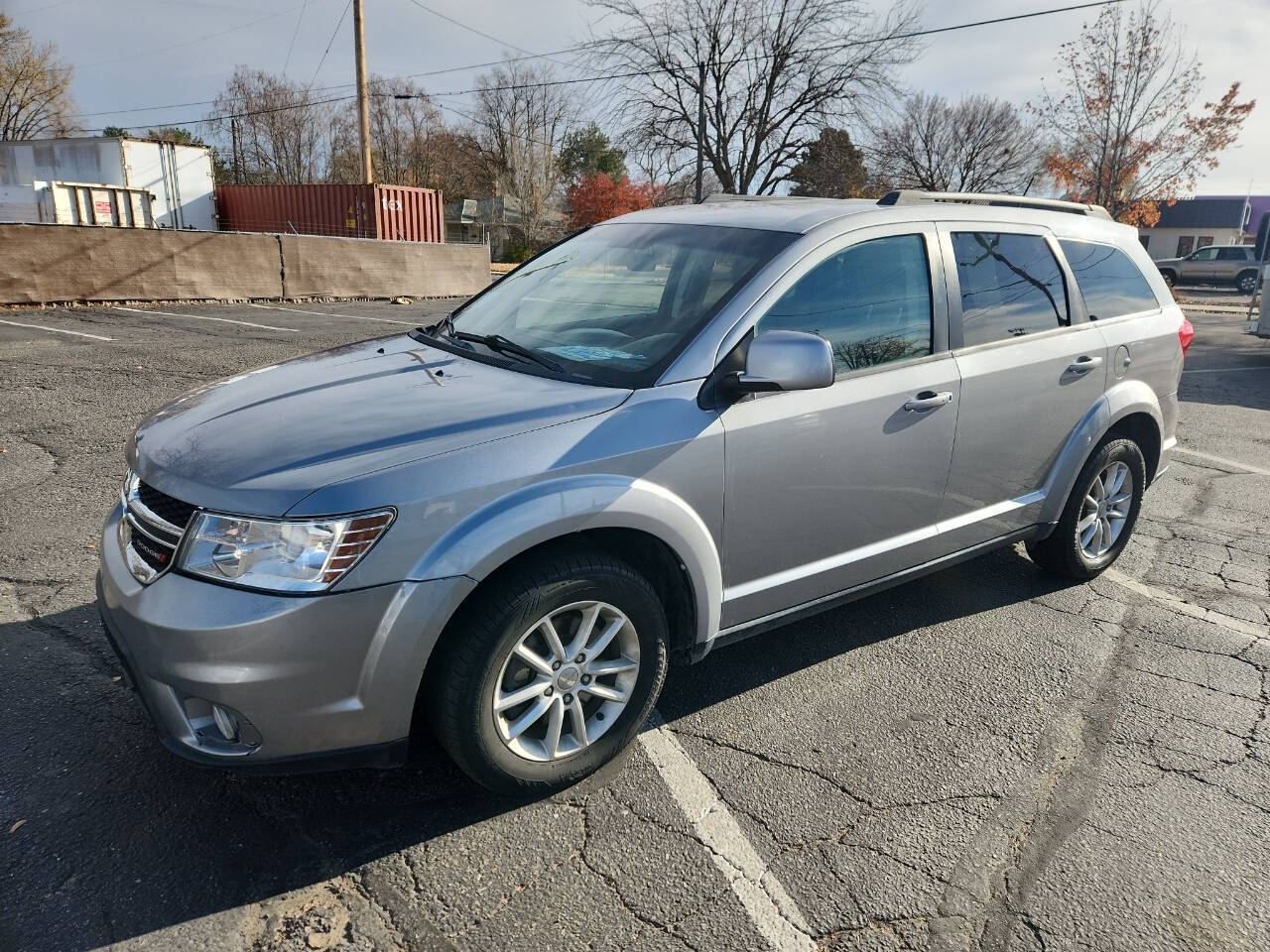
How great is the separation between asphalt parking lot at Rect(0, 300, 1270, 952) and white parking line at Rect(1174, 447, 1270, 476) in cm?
314

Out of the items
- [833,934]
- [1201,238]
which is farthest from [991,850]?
[1201,238]

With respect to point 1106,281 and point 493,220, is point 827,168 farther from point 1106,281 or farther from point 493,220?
point 1106,281

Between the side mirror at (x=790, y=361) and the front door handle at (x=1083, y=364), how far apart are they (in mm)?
1821

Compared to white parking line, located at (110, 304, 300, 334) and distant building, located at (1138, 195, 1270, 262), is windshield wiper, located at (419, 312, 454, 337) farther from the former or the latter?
distant building, located at (1138, 195, 1270, 262)

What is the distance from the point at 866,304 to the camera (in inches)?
128

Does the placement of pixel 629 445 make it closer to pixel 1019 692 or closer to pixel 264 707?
pixel 264 707

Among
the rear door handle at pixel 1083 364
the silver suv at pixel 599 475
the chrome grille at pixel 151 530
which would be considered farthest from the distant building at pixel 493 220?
the chrome grille at pixel 151 530

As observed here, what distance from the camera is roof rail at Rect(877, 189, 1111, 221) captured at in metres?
3.63

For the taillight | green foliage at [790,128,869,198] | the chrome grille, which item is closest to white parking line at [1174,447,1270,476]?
the taillight

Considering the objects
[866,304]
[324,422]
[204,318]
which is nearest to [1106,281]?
[866,304]

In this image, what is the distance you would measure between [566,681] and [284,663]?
81 centimetres

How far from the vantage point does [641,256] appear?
3.54m

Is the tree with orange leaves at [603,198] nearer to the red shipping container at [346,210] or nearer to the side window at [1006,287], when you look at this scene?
the red shipping container at [346,210]

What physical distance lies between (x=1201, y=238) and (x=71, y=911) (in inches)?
3052
